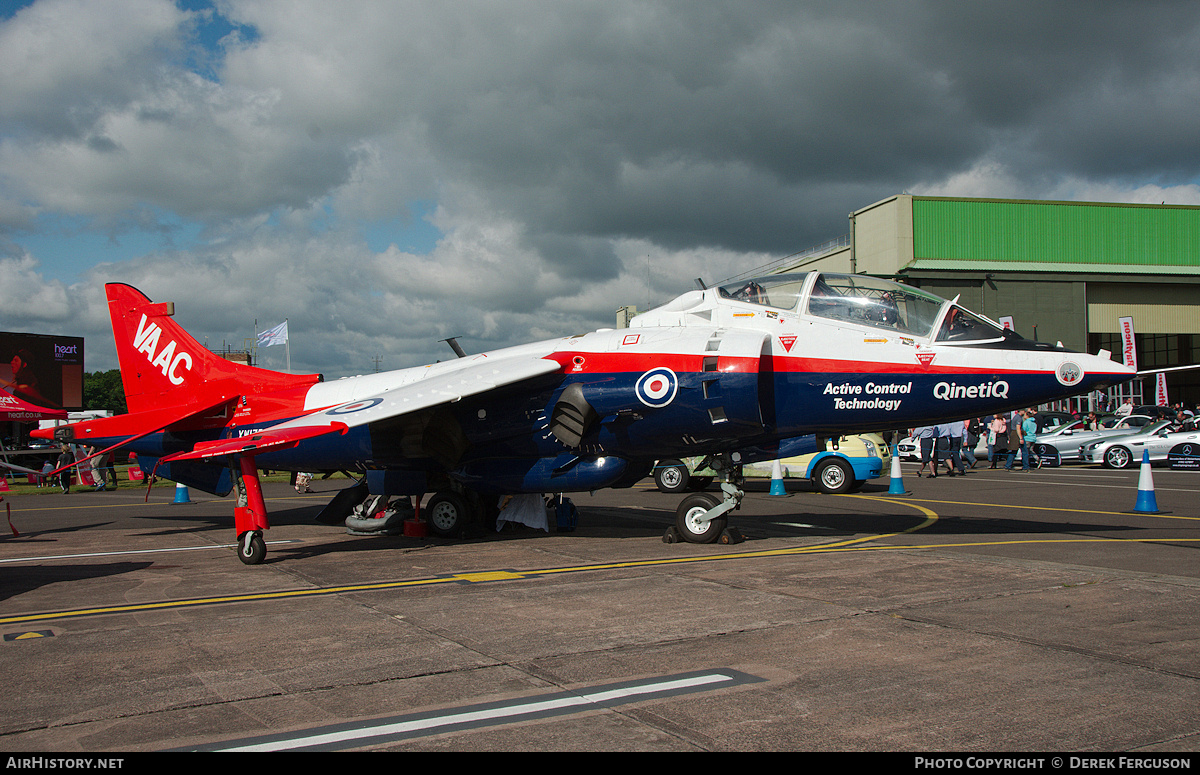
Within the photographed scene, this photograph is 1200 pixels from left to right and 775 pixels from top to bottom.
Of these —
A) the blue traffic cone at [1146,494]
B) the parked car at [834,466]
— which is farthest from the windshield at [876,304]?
the parked car at [834,466]

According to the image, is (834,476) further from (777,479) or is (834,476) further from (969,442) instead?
(969,442)

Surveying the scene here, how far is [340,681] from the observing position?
4.88 m

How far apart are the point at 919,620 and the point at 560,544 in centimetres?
589

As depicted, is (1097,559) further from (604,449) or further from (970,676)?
(604,449)

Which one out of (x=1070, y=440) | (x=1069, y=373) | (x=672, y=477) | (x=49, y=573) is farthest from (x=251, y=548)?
(x=1070, y=440)

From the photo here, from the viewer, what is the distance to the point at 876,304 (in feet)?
32.3

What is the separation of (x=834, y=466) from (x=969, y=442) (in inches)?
364

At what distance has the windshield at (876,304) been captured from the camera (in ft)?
31.8

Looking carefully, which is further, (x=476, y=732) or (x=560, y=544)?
(x=560, y=544)

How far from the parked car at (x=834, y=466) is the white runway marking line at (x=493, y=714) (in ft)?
44.8

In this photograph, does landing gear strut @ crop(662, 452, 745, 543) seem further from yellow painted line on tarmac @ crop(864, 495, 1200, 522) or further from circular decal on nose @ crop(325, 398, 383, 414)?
yellow painted line on tarmac @ crop(864, 495, 1200, 522)

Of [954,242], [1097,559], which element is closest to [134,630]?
[1097,559]

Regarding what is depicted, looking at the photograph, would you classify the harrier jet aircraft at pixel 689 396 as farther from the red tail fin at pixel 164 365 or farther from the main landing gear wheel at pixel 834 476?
the main landing gear wheel at pixel 834 476

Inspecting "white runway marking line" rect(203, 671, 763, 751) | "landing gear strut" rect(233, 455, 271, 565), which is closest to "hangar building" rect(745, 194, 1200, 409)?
"landing gear strut" rect(233, 455, 271, 565)
